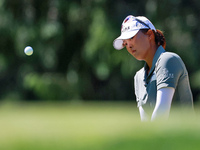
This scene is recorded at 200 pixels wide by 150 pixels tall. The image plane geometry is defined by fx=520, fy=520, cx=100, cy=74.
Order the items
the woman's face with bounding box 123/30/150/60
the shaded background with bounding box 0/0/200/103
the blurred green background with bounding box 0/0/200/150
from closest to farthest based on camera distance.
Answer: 1. the woman's face with bounding box 123/30/150/60
2. the blurred green background with bounding box 0/0/200/150
3. the shaded background with bounding box 0/0/200/103

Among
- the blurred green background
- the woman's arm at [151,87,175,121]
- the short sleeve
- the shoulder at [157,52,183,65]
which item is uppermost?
the shoulder at [157,52,183,65]

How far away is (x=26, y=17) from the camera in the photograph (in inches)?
888

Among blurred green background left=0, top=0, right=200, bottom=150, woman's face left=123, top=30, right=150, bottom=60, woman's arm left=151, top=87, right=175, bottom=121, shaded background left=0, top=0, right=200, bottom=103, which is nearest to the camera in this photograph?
woman's arm left=151, top=87, right=175, bottom=121

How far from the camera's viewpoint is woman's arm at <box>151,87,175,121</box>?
365cm

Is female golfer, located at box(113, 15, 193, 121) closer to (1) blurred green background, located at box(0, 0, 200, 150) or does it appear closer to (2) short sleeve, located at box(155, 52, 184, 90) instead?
(2) short sleeve, located at box(155, 52, 184, 90)

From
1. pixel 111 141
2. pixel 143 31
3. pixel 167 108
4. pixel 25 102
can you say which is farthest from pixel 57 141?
pixel 25 102

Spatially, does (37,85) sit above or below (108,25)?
below

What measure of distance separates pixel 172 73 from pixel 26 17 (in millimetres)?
19379

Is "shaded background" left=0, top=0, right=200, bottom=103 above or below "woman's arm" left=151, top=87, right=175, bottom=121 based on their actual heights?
below

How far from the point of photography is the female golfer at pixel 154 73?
12.1ft

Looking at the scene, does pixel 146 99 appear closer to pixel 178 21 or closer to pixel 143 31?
pixel 143 31

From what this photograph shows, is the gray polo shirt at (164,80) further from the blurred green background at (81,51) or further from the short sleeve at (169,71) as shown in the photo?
the blurred green background at (81,51)

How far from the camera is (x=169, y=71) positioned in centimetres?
371

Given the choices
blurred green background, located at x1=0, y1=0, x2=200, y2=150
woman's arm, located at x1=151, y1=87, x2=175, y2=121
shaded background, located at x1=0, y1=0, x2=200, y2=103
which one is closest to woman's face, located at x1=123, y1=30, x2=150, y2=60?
woman's arm, located at x1=151, y1=87, x2=175, y2=121
